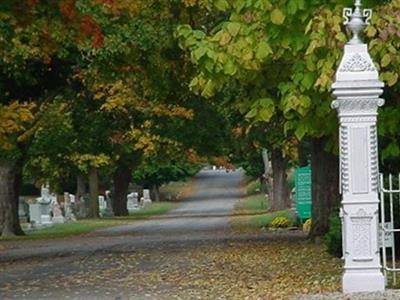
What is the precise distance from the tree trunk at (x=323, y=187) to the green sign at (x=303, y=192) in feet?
38.6

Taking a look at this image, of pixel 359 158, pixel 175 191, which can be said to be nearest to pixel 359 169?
pixel 359 158

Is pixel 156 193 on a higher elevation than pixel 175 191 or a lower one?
lower

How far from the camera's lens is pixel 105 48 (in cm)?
2639

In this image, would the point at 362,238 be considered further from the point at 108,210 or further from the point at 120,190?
the point at 108,210

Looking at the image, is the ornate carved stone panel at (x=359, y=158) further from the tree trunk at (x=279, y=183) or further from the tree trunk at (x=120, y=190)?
the tree trunk at (x=120, y=190)

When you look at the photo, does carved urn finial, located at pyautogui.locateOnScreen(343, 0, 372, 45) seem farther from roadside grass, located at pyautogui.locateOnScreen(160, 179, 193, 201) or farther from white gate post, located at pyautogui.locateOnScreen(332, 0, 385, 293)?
roadside grass, located at pyautogui.locateOnScreen(160, 179, 193, 201)

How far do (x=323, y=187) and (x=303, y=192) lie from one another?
1281 cm

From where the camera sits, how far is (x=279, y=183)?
57812mm

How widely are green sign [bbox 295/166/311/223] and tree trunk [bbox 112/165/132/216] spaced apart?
26051 millimetres

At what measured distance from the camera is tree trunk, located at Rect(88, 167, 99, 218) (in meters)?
62.8

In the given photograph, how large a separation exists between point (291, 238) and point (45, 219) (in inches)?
962

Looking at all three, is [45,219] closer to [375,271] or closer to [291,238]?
[291,238]

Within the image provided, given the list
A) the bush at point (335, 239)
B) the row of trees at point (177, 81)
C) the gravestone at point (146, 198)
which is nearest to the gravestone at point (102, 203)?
the gravestone at point (146, 198)

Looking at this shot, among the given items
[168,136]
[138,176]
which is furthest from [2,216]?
[138,176]
